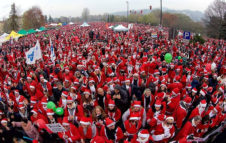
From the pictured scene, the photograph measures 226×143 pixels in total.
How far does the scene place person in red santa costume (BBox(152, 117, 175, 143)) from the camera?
3261 millimetres

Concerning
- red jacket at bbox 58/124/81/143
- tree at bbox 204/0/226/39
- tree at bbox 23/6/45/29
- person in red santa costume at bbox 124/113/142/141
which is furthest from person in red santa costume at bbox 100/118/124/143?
tree at bbox 23/6/45/29

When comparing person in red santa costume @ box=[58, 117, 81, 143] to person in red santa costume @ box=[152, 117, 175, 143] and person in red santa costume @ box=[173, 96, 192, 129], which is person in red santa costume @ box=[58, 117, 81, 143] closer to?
person in red santa costume @ box=[152, 117, 175, 143]

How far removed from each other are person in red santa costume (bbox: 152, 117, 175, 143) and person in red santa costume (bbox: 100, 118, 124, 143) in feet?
2.49

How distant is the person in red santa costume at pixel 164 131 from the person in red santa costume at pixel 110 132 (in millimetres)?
760

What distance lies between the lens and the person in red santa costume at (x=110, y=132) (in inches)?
131

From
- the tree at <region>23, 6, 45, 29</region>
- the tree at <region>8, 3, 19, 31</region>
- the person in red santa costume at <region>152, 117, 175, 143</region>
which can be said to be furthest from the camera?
the tree at <region>23, 6, 45, 29</region>

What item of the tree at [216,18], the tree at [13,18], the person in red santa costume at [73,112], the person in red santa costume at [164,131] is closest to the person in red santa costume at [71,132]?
the person in red santa costume at [73,112]

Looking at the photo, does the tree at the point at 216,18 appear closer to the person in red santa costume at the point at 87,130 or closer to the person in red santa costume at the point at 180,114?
the person in red santa costume at the point at 180,114

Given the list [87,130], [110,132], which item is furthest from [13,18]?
[110,132]

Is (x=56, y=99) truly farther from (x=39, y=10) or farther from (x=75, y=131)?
(x=39, y=10)

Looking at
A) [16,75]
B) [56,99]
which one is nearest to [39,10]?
[16,75]

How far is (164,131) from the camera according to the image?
10.9ft

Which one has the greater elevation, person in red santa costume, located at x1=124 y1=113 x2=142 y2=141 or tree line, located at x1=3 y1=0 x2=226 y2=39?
tree line, located at x1=3 y1=0 x2=226 y2=39

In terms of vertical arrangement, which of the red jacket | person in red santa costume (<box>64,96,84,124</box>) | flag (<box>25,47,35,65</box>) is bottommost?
the red jacket
